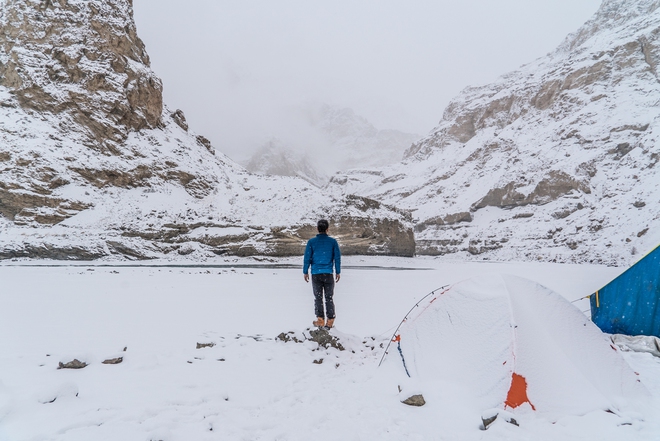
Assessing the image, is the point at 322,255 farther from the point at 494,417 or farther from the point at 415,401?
the point at 494,417

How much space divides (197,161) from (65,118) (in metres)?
11.4

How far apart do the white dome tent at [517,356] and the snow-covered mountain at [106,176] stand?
21987mm

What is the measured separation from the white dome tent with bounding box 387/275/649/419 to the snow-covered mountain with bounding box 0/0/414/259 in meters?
22.0

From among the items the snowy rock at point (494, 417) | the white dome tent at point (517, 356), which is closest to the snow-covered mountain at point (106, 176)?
the white dome tent at point (517, 356)

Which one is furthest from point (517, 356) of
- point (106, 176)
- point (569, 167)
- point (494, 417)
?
point (569, 167)

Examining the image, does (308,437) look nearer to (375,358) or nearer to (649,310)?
(375,358)

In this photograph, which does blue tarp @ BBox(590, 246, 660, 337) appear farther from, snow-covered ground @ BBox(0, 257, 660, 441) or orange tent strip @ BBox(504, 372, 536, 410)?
orange tent strip @ BBox(504, 372, 536, 410)

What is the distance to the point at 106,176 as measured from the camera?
2655cm

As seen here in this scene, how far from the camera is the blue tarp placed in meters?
5.96

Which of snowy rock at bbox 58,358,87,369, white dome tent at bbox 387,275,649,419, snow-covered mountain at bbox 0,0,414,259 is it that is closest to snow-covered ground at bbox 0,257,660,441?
snowy rock at bbox 58,358,87,369

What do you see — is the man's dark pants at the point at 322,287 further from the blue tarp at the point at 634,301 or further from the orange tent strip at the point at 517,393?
the blue tarp at the point at 634,301

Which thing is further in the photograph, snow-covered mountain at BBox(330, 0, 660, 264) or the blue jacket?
snow-covered mountain at BBox(330, 0, 660, 264)

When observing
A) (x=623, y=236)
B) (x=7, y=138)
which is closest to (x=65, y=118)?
(x=7, y=138)

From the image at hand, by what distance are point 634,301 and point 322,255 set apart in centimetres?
657
